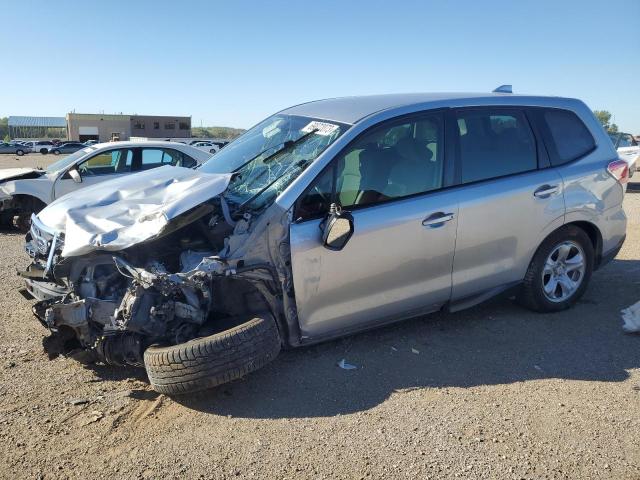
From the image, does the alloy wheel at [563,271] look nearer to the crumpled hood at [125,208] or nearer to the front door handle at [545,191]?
the front door handle at [545,191]

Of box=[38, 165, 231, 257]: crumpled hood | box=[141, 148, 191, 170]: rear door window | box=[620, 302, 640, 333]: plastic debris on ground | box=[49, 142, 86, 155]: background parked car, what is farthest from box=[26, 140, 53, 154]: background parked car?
box=[620, 302, 640, 333]: plastic debris on ground

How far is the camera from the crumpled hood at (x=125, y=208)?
3.46 m

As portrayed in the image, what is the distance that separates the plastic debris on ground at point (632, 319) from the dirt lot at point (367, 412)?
87 mm

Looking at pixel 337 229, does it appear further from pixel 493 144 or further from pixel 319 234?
pixel 493 144

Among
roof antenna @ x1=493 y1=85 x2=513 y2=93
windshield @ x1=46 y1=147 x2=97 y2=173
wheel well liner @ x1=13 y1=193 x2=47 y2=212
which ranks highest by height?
roof antenna @ x1=493 y1=85 x2=513 y2=93

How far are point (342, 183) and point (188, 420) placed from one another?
188cm

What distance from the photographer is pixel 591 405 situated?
3.44 meters

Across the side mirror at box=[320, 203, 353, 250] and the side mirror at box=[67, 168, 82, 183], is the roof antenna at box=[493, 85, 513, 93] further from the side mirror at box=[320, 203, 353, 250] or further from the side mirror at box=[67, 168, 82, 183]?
the side mirror at box=[67, 168, 82, 183]

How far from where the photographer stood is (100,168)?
973 cm

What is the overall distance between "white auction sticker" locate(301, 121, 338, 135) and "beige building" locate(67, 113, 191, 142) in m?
87.4

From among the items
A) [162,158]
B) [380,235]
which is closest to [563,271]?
[380,235]

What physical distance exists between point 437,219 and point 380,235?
1.71ft

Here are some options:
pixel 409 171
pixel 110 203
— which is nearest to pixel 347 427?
pixel 409 171

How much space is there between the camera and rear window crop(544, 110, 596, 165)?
15.7ft
